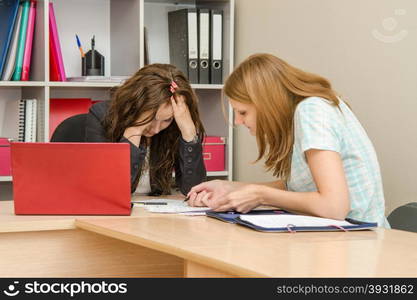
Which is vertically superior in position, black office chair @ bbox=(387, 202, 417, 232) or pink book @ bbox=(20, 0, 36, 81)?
pink book @ bbox=(20, 0, 36, 81)

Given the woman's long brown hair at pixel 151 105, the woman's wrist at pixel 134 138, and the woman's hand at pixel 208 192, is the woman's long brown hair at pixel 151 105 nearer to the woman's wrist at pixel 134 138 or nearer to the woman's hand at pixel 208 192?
the woman's wrist at pixel 134 138

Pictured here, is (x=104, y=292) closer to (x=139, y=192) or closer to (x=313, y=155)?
(x=313, y=155)

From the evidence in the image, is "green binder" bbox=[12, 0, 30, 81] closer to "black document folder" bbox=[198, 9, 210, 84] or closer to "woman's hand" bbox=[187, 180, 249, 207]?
"black document folder" bbox=[198, 9, 210, 84]

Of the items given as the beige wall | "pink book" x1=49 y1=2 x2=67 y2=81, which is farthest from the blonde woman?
"pink book" x1=49 y1=2 x2=67 y2=81

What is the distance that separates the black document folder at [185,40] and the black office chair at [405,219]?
1.65 metres

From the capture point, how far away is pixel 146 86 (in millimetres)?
2326

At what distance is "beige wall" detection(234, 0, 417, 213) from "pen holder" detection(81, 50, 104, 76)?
2.73 feet

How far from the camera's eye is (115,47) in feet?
11.4

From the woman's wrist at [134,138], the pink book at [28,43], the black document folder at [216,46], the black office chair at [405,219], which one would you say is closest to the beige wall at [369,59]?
the black document folder at [216,46]

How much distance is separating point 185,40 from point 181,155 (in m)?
1.04

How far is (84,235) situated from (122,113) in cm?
63

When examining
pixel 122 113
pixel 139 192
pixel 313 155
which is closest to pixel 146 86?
pixel 122 113

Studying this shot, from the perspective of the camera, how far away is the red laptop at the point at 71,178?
1819 mm

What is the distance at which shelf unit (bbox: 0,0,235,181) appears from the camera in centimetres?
321
